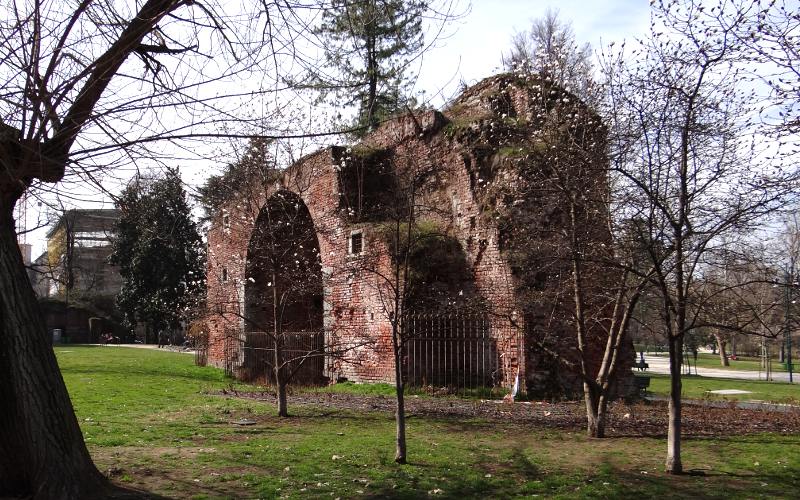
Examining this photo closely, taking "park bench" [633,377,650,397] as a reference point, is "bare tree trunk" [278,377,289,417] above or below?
above

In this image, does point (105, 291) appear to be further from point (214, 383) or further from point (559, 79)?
point (559, 79)

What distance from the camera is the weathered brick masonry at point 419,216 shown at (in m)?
12.2

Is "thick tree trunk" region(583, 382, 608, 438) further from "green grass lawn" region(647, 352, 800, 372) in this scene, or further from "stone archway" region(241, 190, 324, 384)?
"green grass lawn" region(647, 352, 800, 372)

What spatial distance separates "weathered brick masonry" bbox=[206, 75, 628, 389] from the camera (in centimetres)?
1222

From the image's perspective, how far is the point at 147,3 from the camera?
19.1ft

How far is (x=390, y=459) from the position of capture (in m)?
7.41

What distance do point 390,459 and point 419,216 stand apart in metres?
8.95

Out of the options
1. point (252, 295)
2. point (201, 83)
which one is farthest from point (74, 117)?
point (252, 295)

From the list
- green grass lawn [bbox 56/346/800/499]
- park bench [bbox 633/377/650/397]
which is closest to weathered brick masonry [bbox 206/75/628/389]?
green grass lawn [bbox 56/346/800/499]

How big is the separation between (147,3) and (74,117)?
1.22 m

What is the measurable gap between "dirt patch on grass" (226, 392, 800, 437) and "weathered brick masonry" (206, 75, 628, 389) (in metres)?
1.07

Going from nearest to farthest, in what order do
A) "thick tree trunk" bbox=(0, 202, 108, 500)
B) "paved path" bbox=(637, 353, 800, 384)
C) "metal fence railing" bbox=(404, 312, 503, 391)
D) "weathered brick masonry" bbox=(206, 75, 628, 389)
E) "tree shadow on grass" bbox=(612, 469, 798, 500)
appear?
"thick tree trunk" bbox=(0, 202, 108, 500) → "tree shadow on grass" bbox=(612, 469, 798, 500) → "weathered brick masonry" bbox=(206, 75, 628, 389) → "metal fence railing" bbox=(404, 312, 503, 391) → "paved path" bbox=(637, 353, 800, 384)

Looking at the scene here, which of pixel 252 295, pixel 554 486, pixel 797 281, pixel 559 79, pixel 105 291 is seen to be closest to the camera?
pixel 554 486

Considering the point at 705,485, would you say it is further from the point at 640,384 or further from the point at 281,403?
the point at 640,384
